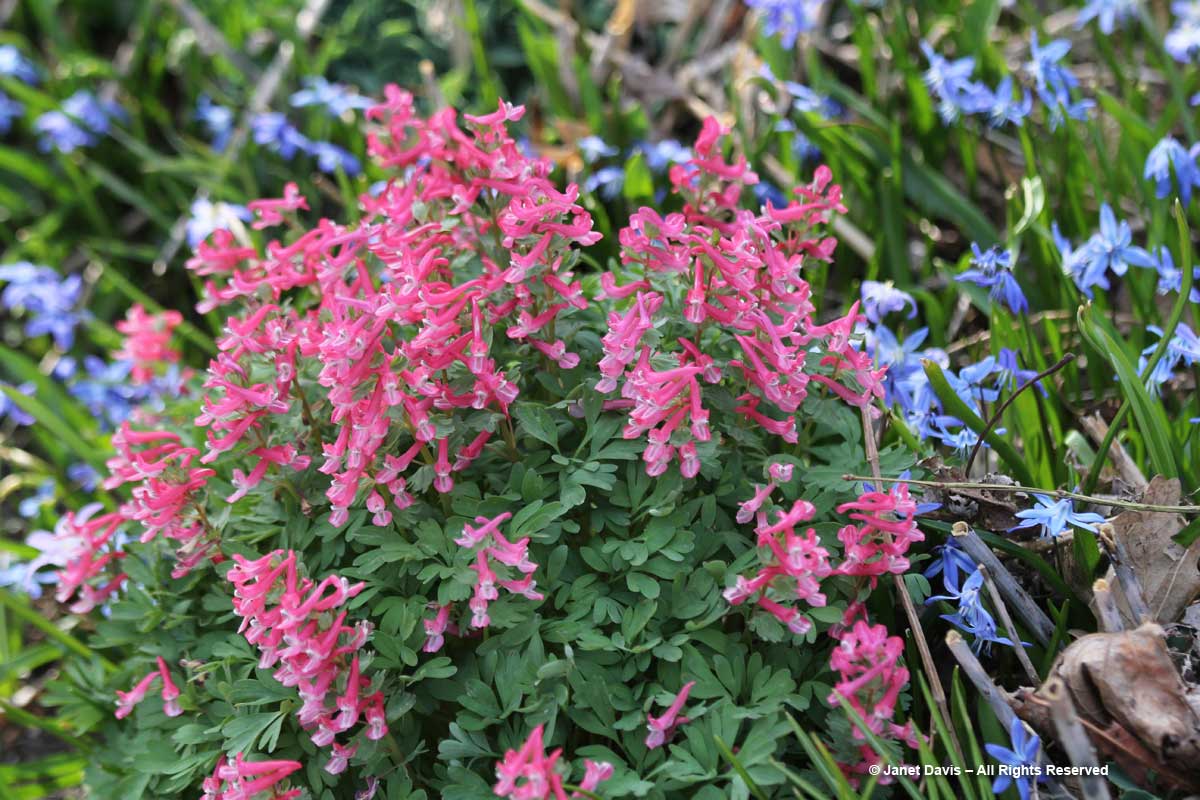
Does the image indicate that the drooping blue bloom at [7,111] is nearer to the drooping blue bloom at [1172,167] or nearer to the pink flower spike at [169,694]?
the pink flower spike at [169,694]

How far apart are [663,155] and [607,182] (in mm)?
185

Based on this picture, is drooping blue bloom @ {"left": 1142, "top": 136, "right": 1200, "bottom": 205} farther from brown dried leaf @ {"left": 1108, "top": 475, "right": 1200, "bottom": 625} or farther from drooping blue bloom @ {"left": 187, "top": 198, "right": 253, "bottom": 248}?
drooping blue bloom @ {"left": 187, "top": 198, "right": 253, "bottom": 248}

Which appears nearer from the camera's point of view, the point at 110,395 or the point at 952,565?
the point at 952,565

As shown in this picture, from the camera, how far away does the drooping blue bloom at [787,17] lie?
124 inches

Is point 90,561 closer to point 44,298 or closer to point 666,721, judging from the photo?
point 666,721

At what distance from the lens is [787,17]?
3174 millimetres

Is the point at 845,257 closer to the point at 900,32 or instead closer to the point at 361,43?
the point at 900,32

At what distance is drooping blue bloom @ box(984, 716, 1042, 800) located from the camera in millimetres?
1516

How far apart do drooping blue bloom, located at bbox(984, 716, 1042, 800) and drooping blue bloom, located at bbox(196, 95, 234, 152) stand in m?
3.11

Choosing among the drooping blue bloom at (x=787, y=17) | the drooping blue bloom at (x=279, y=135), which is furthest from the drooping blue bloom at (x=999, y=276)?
the drooping blue bloom at (x=279, y=135)

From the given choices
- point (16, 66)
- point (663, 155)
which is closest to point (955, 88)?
point (663, 155)

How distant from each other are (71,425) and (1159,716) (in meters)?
2.83

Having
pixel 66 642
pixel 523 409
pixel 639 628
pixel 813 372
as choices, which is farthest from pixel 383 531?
pixel 66 642

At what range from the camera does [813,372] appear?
66.7 inches
